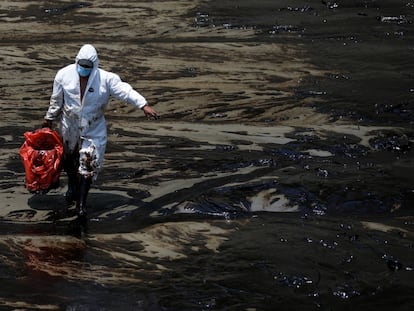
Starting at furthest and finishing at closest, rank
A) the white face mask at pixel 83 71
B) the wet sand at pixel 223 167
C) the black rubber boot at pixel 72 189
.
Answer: the black rubber boot at pixel 72 189 → the white face mask at pixel 83 71 → the wet sand at pixel 223 167

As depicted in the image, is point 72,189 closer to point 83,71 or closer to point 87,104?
point 87,104

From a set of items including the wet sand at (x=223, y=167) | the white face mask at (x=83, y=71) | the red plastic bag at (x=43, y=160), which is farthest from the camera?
the red plastic bag at (x=43, y=160)

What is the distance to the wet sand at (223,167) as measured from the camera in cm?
719

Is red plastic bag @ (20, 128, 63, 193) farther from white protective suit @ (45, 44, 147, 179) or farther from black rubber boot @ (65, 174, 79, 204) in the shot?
black rubber boot @ (65, 174, 79, 204)

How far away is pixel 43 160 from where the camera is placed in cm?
821

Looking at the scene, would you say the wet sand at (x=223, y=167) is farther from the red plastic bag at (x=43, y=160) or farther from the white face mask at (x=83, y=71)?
the white face mask at (x=83, y=71)

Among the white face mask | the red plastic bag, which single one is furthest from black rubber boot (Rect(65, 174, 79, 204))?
the white face mask

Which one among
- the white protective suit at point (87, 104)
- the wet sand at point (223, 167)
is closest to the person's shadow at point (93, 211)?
the wet sand at point (223, 167)

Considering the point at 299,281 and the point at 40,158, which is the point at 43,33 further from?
the point at 299,281

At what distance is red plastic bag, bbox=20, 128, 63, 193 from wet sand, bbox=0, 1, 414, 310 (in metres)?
0.36

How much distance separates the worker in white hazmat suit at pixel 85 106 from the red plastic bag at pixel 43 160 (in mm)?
149

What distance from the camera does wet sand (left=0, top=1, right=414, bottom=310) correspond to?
719 cm

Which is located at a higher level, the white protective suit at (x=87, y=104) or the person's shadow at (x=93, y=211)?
the white protective suit at (x=87, y=104)

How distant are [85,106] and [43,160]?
0.63m
